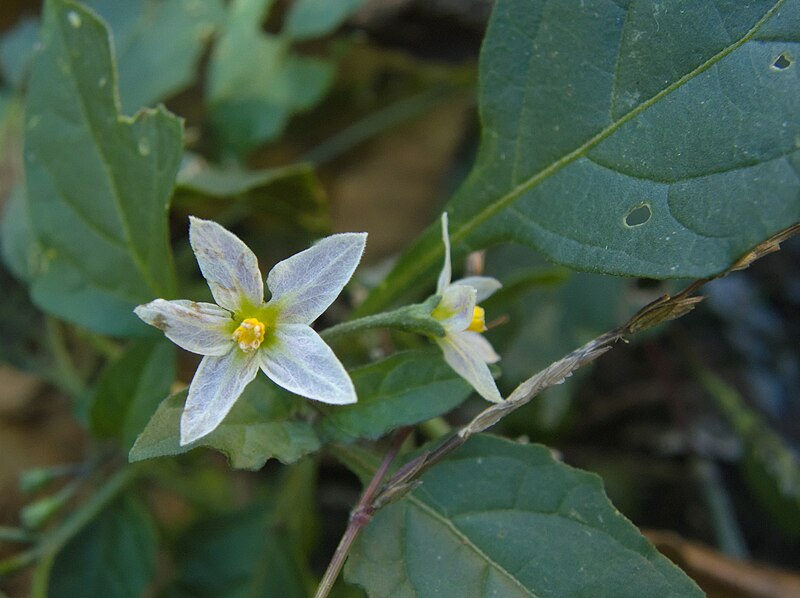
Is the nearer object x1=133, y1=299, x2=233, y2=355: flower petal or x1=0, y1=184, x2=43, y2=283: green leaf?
x1=133, y1=299, x2=233, y2=355: flower petal

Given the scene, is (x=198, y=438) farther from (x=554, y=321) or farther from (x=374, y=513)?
(x=554, y=321)

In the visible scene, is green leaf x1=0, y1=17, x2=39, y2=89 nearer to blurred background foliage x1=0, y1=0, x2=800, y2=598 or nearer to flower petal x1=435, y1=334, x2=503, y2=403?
blurred background foliage x1=0, y1=0, x2=800, y2=598

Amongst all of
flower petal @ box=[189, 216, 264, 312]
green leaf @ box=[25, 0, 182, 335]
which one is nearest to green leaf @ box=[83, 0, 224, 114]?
green leaf @ box=[25, 0, 182, 335]

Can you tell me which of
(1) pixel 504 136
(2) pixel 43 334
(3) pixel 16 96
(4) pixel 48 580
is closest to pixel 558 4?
(1) pixel 504 136

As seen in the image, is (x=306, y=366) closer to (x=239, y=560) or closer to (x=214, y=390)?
(x=214, y=390)

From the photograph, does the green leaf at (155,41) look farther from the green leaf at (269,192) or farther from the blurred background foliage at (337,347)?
the green leaf at (269,192)

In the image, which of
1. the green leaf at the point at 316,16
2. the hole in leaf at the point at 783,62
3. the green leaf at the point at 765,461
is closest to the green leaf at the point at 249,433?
the hole in leaf at the point at 783,62
